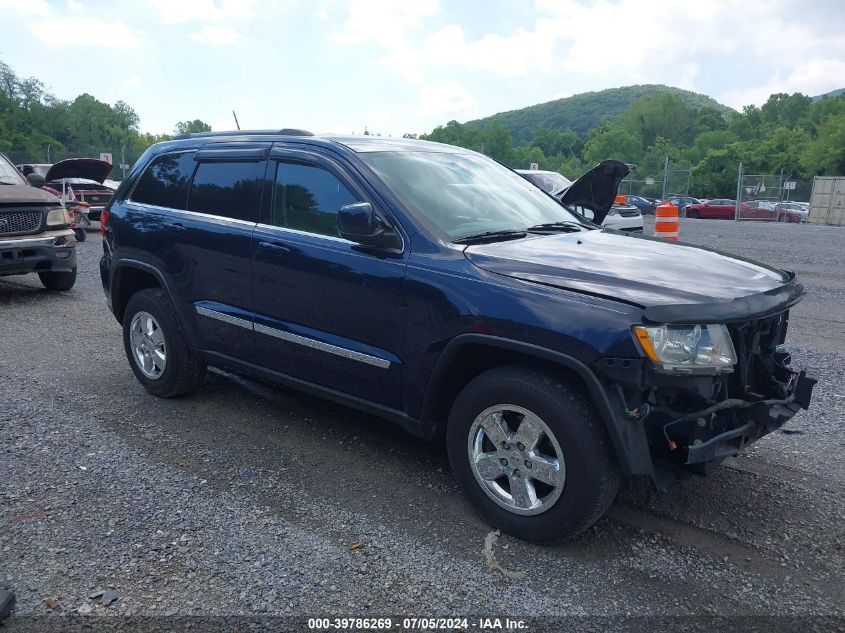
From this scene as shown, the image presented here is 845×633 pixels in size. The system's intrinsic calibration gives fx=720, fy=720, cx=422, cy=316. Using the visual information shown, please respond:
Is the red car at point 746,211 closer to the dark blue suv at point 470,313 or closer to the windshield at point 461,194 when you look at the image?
the windshield at point 461,194

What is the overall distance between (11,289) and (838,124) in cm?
6649

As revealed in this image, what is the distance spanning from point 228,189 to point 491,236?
189 centimetres

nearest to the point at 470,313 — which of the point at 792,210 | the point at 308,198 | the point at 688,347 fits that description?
the point at 688,347

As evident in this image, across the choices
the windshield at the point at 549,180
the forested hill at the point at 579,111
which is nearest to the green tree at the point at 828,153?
the windshield at the point at 549,180

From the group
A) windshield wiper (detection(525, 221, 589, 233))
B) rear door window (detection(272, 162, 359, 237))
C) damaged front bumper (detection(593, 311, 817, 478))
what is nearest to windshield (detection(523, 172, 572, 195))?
windshield wiper (detection(525, 221, 589, 233))

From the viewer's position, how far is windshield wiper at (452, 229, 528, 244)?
3748 mm

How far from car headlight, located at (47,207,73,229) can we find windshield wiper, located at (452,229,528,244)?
291 inches

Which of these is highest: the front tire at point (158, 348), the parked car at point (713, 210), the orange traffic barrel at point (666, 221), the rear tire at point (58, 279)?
the orange traffic barrel at point (666, 221)

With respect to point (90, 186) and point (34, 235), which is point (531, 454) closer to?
point (34, 235)

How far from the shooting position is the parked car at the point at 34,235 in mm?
8703

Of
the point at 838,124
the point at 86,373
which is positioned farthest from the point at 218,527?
the point at 838,124

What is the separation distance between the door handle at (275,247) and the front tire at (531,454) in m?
1.46

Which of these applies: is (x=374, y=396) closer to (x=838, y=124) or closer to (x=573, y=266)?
(x=573, y=266)

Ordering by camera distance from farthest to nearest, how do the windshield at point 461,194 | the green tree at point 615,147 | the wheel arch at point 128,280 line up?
the green tree at point 615,147, the wheel arch at point 128,280, the windshield at point 461,194
